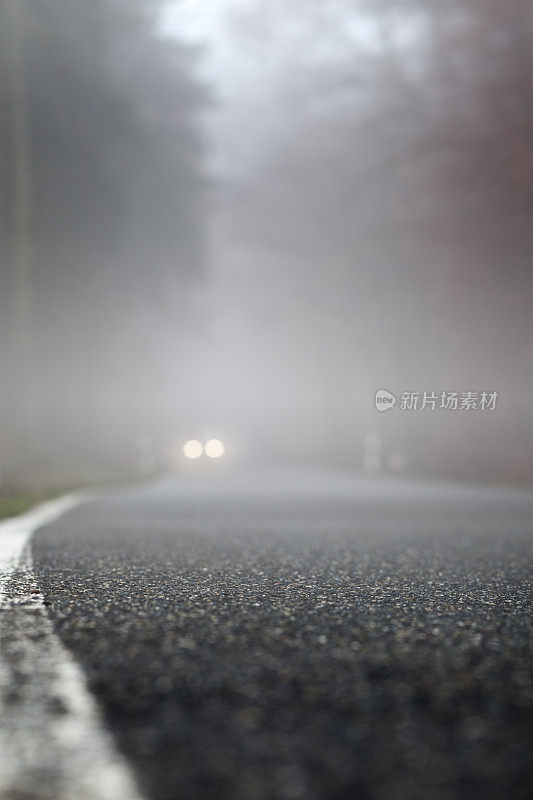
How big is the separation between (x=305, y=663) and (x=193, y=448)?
211 ft

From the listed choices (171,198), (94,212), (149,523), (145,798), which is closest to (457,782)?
(145,798)

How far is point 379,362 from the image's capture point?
4822 cm

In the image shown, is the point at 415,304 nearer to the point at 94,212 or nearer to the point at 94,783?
the point at 94,212

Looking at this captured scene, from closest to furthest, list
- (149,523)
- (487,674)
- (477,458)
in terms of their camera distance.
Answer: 1. (487,674)
2. (149,523)
3. (477,458)

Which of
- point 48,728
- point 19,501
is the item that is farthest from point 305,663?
point 19,501

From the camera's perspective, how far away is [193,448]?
6769 centimetres

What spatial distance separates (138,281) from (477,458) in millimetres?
15279

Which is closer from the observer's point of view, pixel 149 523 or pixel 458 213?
pixel 149 523

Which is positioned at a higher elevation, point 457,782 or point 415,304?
point 415,304

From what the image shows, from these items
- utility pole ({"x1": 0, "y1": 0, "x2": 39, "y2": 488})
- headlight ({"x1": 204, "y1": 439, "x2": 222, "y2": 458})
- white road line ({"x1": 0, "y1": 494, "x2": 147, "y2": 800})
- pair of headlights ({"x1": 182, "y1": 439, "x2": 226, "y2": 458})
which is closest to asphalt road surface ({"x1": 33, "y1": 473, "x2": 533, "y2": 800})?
white road line ({"x1": 0, "y1": 494, "x2": 147, "y2": 800})

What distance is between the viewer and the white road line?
99.3 inches

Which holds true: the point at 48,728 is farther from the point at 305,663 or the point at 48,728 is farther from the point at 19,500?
the point at 19,500

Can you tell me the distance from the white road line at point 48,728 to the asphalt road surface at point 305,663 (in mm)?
72
